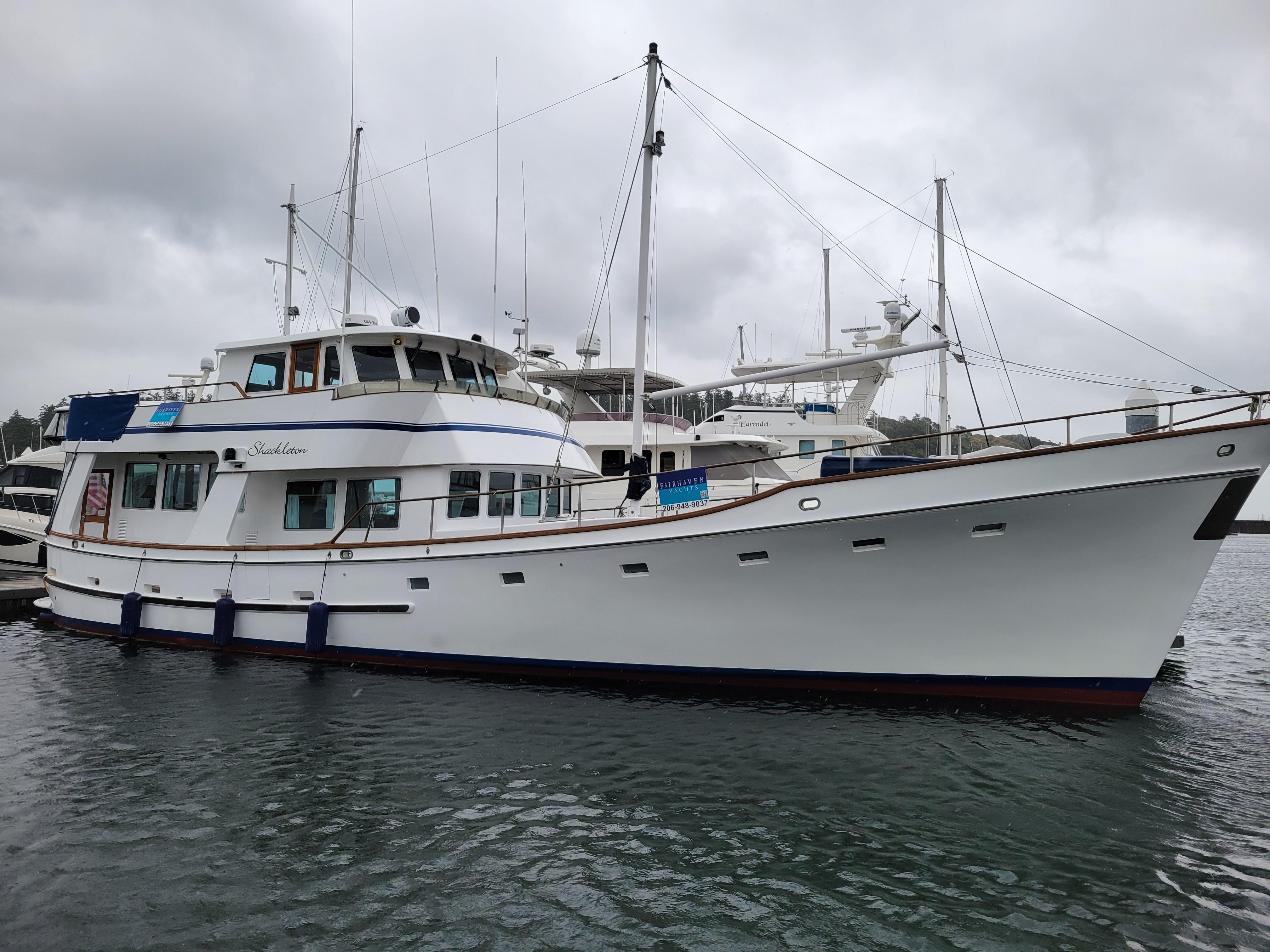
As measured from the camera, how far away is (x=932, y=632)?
8.12 m

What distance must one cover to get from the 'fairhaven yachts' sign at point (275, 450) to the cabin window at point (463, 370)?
2.48m

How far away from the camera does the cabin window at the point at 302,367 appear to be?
11.6 meters

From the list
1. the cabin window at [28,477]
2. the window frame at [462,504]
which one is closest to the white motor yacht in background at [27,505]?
the cabin window at [28,477]

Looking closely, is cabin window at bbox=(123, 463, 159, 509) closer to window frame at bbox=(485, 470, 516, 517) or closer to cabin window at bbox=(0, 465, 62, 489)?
window frame at bbox=(485, 470, 516, 517)

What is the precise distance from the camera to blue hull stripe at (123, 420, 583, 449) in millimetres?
10688

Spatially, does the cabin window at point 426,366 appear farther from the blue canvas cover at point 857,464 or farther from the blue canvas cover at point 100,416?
the blue canvas cover at point 857,464

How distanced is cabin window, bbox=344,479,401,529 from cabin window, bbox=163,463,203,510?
3.36m

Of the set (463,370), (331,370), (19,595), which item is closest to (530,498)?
(463,370)

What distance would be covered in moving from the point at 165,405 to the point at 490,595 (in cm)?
711

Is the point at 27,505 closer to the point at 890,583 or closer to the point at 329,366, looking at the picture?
the point at 329,366

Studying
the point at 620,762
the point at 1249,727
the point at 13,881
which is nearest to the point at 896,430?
the point at 1249,727

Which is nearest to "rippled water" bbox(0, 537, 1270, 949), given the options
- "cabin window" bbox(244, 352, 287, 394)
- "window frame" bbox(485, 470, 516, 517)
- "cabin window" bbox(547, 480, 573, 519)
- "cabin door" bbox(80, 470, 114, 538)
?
"window frame" bbox(485, 470, 516, 517)

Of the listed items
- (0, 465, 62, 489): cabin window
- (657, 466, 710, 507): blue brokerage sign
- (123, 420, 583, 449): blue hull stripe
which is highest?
(0, 465, 62, 489): cabin window

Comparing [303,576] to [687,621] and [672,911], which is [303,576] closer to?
[687,621]
